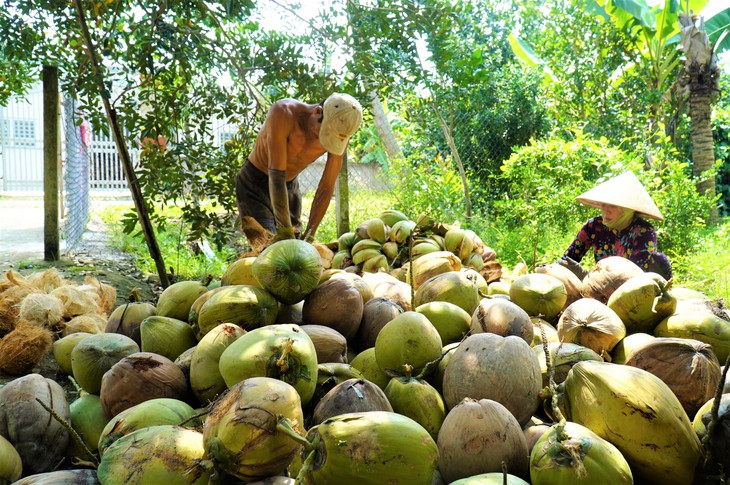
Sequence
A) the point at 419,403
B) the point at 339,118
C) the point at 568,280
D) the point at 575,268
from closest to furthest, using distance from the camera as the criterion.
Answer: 1. the point at 419,403
2. the point at 568,280
3. the point at 575,268
4. the point at 339,118

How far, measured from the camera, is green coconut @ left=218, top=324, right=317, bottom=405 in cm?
142

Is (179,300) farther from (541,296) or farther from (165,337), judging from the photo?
(541,296)

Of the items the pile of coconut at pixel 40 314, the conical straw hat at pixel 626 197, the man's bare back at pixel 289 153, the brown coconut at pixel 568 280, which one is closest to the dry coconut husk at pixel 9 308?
the pile of coconut at pixel 40 314

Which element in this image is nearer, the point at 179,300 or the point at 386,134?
the point at 179,300

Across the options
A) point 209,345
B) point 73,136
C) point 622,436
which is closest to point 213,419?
point 209,345

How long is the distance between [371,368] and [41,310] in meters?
2.14

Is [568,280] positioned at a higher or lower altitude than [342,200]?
lower

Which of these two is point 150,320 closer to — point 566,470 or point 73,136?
point 566,470

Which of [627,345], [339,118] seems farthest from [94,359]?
[339,118]

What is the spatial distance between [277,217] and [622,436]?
127 inches

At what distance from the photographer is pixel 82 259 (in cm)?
612

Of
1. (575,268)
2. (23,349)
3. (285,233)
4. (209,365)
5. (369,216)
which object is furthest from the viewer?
(369,216)

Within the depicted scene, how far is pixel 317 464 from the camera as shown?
3.84 ft

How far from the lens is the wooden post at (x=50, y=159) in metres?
5.65
